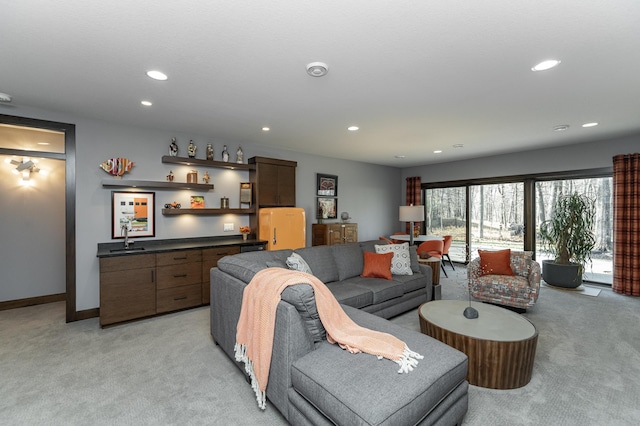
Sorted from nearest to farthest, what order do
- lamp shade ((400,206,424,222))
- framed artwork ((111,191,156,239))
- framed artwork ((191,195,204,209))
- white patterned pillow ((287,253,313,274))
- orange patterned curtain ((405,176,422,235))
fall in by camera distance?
white patterned pillow ((287,253,313,274)), framed artwork ((111,191,156,239)), framed artwork ((191,195,204,209)), lamp shade ((400,206,424,222)), orange patterned curtain ((405,176,422,235))

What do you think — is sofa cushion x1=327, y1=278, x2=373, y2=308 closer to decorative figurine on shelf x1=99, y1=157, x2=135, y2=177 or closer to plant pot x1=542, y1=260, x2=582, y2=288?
decorative figurine on shelf x1=99, y1=157, x2=135, y2=177

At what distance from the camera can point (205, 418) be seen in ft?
6.21

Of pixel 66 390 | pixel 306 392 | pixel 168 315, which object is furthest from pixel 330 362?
pixel 168 315

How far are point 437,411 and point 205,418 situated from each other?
144 cm

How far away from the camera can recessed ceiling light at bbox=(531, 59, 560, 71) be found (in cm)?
225

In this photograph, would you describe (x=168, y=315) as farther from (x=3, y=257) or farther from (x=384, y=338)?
(x=384, y=338)

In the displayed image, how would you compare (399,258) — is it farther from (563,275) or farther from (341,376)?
(563,275)

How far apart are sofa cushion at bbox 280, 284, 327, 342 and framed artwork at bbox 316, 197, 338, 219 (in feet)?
14.1

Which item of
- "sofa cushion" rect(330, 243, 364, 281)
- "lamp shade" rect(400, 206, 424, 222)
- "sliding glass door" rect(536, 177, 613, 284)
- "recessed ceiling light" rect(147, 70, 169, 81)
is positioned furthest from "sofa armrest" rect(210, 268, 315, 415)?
"sliding glass door" rect(536, 177, 613, 284)

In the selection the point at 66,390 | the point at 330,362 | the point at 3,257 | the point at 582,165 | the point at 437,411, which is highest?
the point at 582,165

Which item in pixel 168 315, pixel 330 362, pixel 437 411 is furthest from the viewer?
pixel 168 315

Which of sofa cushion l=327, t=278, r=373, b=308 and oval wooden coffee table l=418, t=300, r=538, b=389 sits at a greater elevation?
sofa cushion l=327, t=278, r=373, b=308

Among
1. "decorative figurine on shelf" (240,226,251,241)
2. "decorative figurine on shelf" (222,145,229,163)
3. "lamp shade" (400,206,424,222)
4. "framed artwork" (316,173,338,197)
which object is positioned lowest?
"decorative figurine on shelf" (240,226,251,241)

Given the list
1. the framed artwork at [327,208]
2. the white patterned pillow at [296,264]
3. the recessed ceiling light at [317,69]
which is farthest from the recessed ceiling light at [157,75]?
the framed artwork at [327,208]
